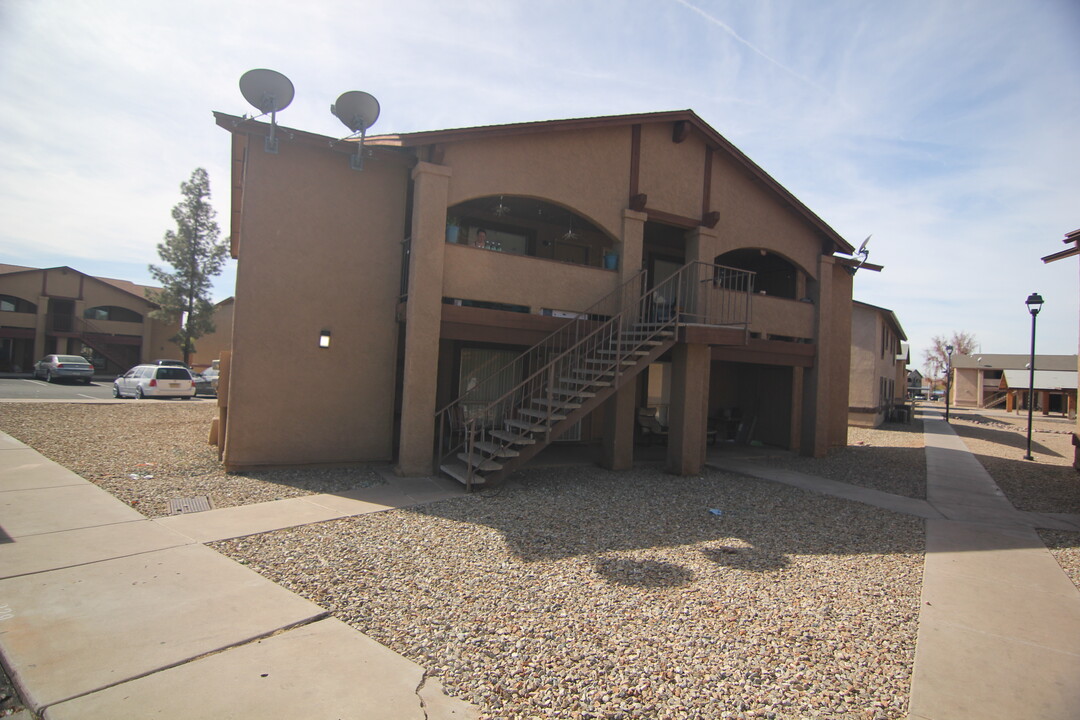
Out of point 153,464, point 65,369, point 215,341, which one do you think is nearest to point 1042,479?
point 153,464

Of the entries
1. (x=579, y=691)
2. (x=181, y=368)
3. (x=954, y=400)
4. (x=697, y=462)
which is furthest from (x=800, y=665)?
(x=954, y=400)

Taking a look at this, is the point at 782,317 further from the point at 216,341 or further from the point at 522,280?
the point at 216,341

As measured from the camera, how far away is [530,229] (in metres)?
11.7

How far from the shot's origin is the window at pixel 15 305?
3247 cm

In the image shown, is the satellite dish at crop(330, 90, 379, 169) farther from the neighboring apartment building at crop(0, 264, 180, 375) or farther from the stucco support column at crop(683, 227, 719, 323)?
the neighboring apartment building at crop(0, 264, 180, 375)

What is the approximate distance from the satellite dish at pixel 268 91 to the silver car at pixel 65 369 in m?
28.6

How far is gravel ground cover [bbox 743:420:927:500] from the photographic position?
9867 millimetres

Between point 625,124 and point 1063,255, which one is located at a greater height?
point 625,124

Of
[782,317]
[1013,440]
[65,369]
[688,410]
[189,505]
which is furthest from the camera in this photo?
[65,369]

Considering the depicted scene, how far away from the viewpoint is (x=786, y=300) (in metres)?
12.0

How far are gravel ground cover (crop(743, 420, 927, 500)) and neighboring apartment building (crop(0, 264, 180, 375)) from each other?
40.8 metres

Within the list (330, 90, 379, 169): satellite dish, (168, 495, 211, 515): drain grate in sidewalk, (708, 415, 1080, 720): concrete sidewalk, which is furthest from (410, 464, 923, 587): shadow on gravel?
(330, 90, 379, 169): satellite dish

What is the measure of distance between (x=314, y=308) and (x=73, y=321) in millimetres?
36236

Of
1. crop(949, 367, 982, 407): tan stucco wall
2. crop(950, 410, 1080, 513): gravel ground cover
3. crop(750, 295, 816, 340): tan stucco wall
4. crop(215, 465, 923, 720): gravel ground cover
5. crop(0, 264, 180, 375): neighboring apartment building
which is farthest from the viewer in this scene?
crop(949, 367, 982, 407): tan stucco wall
